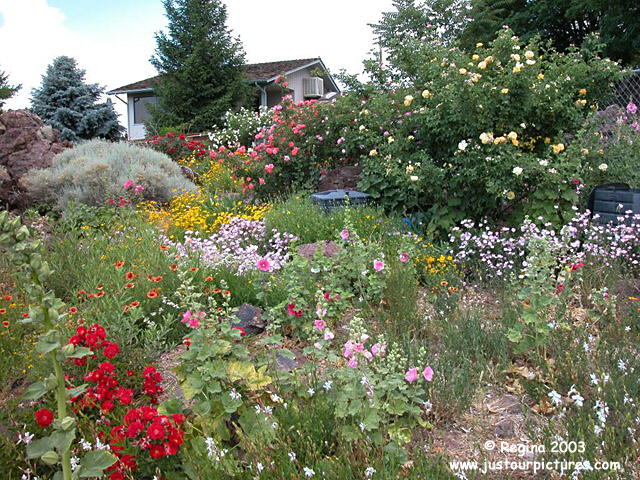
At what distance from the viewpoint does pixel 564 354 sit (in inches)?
111

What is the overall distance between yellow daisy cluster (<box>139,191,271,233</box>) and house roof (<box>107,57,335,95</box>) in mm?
17542

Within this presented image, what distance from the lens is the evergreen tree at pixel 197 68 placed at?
807 inches

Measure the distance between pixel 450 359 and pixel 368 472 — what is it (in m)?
1.26

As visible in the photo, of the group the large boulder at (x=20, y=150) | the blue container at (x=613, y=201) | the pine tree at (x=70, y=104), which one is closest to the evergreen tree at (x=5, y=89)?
the pine tree at (x=70, y=104)

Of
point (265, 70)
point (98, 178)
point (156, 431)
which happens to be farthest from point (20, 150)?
point (265, 70)

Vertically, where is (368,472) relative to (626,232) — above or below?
below

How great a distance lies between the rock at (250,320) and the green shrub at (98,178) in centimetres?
452

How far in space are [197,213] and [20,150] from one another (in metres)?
4.42

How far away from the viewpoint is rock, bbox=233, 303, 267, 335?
348cm

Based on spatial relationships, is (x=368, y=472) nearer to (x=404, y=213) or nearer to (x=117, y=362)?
(x=117, y=362)

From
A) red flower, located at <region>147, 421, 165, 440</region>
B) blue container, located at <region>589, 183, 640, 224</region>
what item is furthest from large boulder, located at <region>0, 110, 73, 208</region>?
blue container, located at <region>589, 183, 640, 224</region>

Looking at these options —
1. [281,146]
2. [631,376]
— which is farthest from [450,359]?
[281,146]

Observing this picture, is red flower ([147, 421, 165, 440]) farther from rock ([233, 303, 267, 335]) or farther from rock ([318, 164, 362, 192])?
rock ([318, 164, 362, 192])

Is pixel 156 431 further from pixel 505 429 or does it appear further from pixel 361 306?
pixel 361 306
